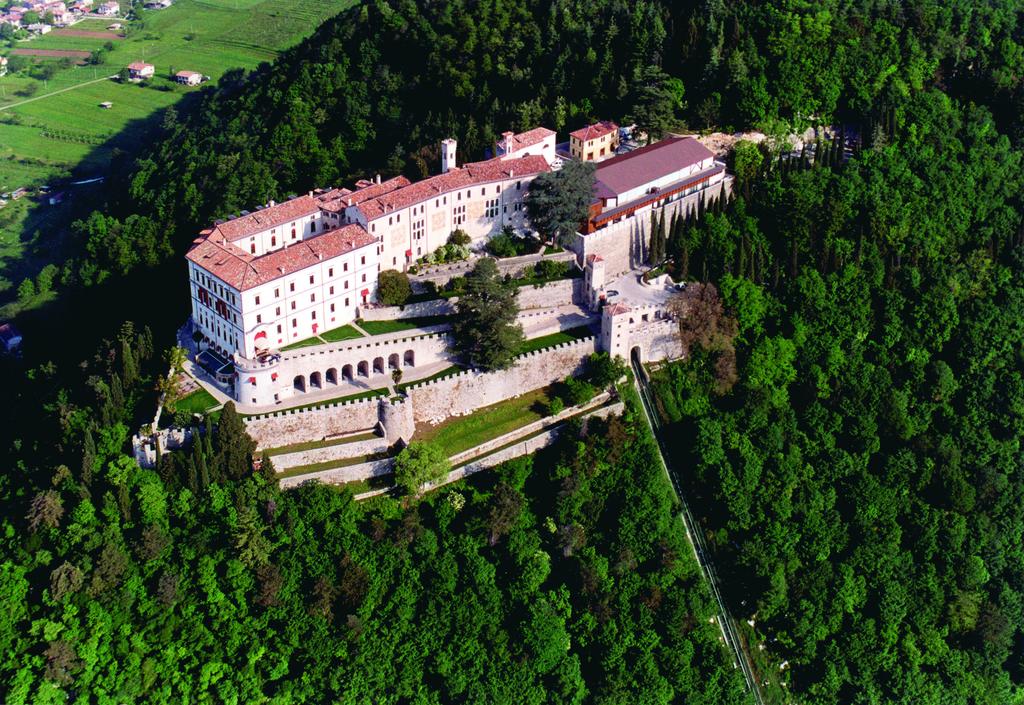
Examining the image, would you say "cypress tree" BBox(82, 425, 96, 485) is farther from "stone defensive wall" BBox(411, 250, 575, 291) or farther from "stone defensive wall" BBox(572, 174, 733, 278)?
"stone defensive wall" BBox(572, 174, 733, 278)

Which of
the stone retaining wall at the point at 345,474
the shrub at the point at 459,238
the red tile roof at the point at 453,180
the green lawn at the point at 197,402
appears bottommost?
the stone retaining wall at the point at 345,474

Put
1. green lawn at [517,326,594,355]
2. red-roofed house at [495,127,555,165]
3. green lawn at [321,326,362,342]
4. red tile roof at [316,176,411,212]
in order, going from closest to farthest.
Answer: green lawn at [321,326,362,342] → green lawn at [517,326,594,355] → red tile roof at [316,176,411,212] → red-roofed house at [495,127,555,165]

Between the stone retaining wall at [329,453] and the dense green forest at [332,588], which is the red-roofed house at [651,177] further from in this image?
the stone retaining wall at [329,453]

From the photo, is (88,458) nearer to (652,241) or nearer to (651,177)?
(652,241)

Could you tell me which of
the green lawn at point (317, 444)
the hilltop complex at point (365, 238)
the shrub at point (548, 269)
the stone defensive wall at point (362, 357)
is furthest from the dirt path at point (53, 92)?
the green lawn at point (317, 444)

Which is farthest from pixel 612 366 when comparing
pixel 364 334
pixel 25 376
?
pixel 25 376

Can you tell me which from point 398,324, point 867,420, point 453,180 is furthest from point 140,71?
point 867,420

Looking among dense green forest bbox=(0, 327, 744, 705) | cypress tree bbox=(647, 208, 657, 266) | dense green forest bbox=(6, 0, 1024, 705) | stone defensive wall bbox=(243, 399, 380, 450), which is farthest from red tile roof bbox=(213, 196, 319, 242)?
cypress tree bbox=(647, 208, 657, 266)
